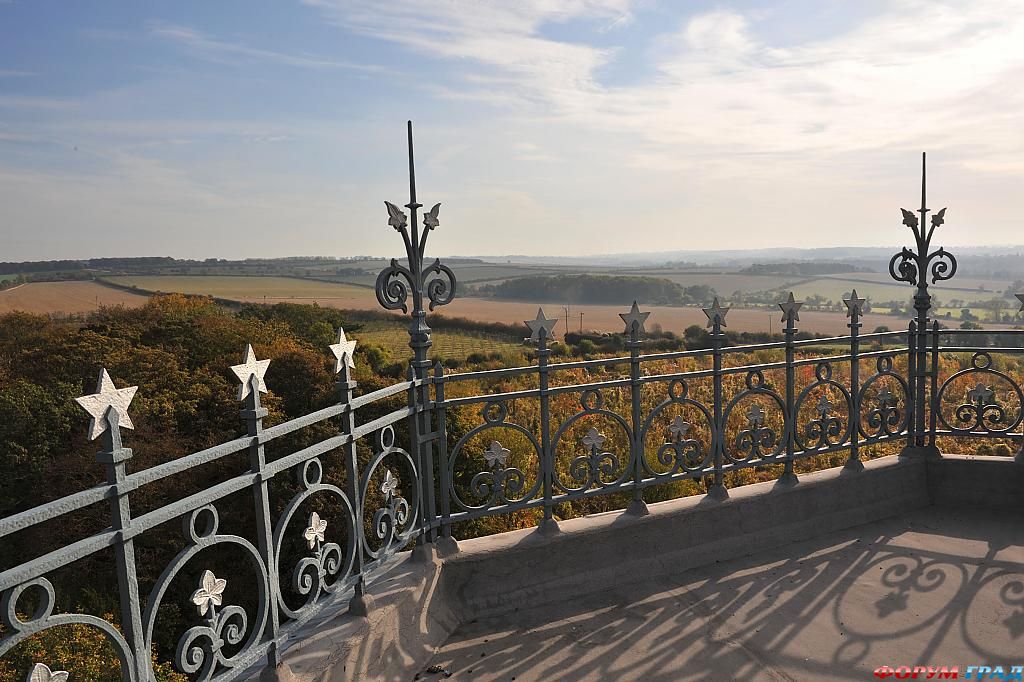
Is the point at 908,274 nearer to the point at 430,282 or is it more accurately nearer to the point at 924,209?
the point at 924,209

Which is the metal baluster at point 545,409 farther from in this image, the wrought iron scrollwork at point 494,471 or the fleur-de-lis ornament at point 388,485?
the fleur-de-lis ornament at point 388,485

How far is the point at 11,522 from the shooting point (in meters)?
1.59

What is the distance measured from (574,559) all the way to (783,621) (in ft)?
3.90

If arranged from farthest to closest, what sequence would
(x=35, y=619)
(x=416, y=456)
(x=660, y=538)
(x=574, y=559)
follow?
1. (x=660, y=538)
2. (x=574, y=559)
3. (x=416, y=456)
4. (x=35, y=619)

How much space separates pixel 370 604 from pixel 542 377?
5.19 ft

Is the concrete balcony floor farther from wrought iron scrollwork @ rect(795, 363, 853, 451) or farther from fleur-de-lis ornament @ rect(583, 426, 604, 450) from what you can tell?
fleur-de-lis ornament @ rect(583, 426, 604, 450)

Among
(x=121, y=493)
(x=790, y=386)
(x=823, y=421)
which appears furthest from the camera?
(x=823, y=421)

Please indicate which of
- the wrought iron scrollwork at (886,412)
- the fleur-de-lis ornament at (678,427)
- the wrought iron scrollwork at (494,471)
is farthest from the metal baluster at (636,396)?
the wrought iron scrollwork at (886,412)

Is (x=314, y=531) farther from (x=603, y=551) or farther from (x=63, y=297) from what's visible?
(x=63, y=297)

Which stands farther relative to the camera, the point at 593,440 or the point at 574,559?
the point at 593,440

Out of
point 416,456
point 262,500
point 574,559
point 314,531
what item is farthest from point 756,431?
point 262,500

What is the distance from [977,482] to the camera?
5227mm

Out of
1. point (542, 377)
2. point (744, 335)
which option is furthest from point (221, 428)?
point (744, 335)

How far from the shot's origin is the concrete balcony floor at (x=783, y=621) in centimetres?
329
